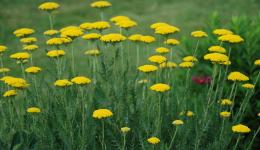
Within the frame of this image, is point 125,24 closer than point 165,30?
No

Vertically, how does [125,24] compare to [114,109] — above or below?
above

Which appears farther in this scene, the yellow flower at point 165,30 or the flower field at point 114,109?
the yellow flower at point 165,30

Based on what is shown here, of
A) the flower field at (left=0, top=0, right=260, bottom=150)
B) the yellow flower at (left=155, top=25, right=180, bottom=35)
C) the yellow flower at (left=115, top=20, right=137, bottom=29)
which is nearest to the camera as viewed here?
the flower field at (left=0, top=0, right=260, bottom=150)

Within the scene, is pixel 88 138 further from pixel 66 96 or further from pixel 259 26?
pixel 259 26

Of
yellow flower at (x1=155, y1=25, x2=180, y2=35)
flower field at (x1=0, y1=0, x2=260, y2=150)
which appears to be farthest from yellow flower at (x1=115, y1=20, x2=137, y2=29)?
yellow flower at (x1=155, y1=25, x2=180, y2=35)

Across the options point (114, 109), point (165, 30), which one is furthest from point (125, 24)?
point (114, 109)

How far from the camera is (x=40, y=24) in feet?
33.1

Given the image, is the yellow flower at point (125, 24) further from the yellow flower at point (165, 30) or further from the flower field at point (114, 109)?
the yellow flower at point (165, 30)

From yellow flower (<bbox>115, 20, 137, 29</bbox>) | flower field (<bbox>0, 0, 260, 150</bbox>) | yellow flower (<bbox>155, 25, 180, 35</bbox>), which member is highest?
yellow flower (<bbox>115, 20, 137, 29</bbox>)

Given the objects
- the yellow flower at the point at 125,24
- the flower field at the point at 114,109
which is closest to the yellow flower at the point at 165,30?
the flower field at the point at 114,109

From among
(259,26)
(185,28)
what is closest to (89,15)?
(185,28)

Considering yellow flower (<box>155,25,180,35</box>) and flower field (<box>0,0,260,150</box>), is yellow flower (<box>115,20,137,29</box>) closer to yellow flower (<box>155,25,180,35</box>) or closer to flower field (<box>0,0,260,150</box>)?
flower field (<box>0,0,260,150</box>)

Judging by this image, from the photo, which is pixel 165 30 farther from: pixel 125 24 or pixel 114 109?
pixel 114 109

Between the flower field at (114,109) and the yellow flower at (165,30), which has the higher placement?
the yellow flower at (165,30)
